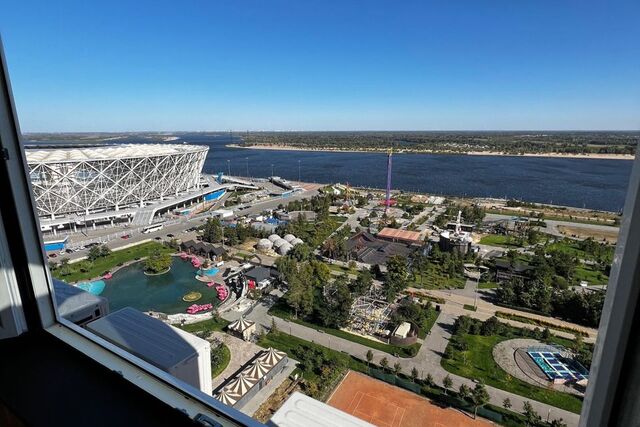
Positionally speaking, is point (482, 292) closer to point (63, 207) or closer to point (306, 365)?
point (306, 365)

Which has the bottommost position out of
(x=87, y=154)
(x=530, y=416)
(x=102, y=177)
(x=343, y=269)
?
(x=343, y=269)

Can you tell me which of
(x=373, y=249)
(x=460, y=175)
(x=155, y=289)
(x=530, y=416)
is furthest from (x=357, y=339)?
(x=460, y=175)

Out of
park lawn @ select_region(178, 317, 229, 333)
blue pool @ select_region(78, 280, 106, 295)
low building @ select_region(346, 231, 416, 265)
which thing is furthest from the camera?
low building @ select_region(346, 231, 416, 265)

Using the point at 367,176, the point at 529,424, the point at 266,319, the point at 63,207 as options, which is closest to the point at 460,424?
the point at 529,424

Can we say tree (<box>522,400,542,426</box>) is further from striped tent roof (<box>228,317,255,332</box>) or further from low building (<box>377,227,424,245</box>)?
low building (<box>377,227,424,245</box>)

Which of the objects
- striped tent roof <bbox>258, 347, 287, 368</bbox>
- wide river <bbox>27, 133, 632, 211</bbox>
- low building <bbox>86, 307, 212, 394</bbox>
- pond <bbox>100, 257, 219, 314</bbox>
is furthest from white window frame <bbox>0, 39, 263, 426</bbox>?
wide river <bbox>27, 133, 632, 211</bbox>

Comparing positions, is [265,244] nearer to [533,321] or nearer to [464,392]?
[533,321]
